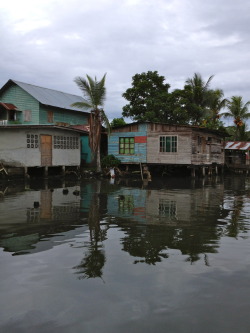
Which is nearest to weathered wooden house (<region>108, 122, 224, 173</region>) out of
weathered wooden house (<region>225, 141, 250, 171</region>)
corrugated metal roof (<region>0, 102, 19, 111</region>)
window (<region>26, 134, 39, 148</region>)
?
weathered wooden house (<region>225, 141, 250, 171</region>)

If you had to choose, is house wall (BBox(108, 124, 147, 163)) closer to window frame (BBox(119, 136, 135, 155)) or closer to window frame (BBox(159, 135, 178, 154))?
window frame (BBox(119, 136, 135, 155))

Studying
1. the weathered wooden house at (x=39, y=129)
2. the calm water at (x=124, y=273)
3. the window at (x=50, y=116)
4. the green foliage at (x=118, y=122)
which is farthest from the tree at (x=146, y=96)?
the calm water at (x=124, y=273)

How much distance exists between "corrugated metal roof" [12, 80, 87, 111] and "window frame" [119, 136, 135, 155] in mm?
5356

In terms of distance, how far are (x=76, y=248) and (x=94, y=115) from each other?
1915 centimetres

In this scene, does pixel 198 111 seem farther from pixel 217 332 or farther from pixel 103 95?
pixel 217 332

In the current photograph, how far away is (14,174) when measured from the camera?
21.7 m

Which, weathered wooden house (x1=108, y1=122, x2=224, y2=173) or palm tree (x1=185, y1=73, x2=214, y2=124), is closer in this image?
weathered wooden house (x1=108, y1=122, x2=224, y2=173)

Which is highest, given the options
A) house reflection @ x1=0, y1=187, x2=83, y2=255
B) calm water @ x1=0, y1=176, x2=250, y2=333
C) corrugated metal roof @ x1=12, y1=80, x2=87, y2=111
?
corrugated metal roof @ x1=12, y1=80, x2=87, y2=111

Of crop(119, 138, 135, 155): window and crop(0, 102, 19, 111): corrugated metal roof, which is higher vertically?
crop(0, 102, 19, 111): corrugated metal roof

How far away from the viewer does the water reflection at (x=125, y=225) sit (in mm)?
6086

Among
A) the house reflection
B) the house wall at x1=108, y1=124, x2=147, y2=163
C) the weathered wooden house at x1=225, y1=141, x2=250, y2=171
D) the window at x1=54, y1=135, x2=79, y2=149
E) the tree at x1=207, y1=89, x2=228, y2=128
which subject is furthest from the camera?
the tree at x1=207, y1=89, x2=228, y2=128

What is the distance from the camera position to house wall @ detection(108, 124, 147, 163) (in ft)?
86.1

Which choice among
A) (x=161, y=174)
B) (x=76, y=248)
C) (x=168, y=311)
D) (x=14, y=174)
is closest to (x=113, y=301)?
(x=168, y=311)

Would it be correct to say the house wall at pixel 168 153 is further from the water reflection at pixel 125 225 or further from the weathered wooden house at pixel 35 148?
the water reflection at pixel 125 225
